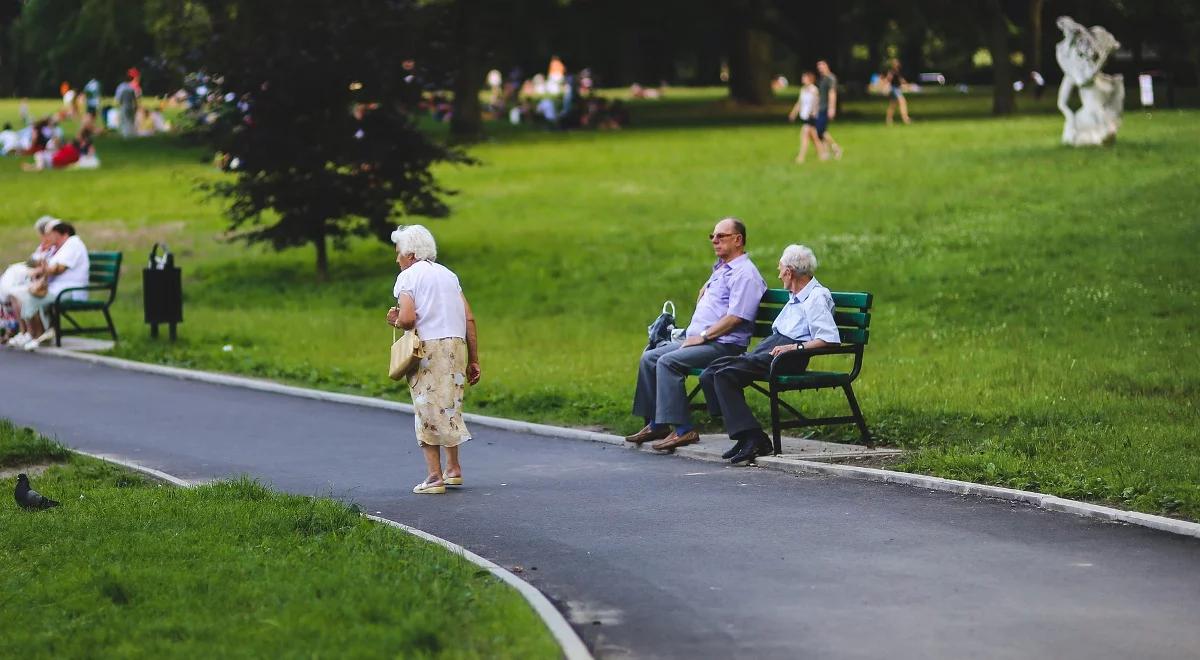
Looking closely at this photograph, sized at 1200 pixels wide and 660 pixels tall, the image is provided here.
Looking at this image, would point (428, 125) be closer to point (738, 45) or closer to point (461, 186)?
point (738, 45)

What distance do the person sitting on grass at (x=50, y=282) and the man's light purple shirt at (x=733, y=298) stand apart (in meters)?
10.2

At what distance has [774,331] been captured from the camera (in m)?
12.8

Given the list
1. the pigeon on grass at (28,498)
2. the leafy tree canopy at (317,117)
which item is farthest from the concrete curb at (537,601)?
the leafy tree canopy at (317,117)

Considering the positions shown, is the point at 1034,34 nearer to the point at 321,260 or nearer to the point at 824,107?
the point at 824,107

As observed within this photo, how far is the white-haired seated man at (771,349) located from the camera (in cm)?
1216

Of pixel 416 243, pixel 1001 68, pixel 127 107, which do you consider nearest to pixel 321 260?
pixel 416 243

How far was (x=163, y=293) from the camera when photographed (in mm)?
20688

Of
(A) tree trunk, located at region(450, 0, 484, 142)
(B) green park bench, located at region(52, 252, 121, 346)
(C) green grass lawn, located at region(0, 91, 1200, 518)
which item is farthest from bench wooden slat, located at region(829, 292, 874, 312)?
(A) tree trunk, located at region(450, 0, 484, 142)

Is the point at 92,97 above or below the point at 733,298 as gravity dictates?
above

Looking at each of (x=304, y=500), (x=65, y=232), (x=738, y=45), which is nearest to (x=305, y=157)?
(x=65, y=232)

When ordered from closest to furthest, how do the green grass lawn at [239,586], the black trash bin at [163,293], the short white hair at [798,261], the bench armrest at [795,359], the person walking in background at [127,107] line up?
the green grass lawn at [239,586] → the bench armrest at [795,359] → the short white hair at [798,261] → the black trash bin at [163,293] → the person walking in background at [127,107]

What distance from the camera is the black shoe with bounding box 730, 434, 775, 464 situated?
12047mm

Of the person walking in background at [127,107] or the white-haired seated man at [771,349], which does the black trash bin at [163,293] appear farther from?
the person walking in background at [127,107]

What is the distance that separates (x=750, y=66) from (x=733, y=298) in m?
50.9
